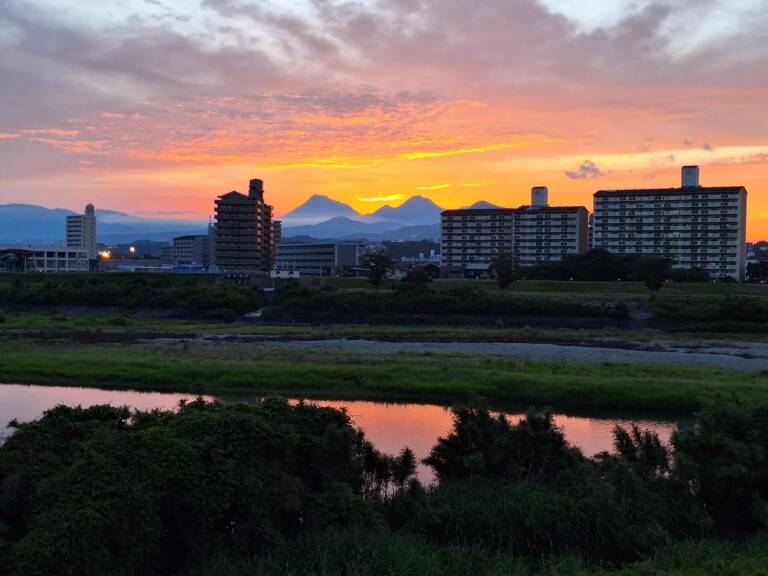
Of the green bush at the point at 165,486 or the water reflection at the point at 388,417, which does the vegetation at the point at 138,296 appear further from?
the green bush at the point at 165,486

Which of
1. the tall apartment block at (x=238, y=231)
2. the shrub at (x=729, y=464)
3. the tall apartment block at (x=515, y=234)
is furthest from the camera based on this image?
the tall apartment block at (x=238, y=231)

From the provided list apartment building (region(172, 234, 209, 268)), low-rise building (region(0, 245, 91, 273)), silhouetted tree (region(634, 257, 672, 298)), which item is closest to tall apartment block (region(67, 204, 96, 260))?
apartment building (region(172, 234, 209, 268))

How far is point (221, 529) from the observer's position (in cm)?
893

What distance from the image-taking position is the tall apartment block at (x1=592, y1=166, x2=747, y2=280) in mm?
103125

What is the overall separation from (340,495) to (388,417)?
35.3 feet

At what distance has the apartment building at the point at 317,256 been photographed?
129m

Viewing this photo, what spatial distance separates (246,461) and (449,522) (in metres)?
3.27

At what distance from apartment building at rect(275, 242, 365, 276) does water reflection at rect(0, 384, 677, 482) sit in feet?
333

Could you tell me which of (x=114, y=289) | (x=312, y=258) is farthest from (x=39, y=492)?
(x=312, y=258)

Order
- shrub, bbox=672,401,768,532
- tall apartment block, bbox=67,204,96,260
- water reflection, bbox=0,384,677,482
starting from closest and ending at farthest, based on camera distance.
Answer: shrub, bbox=672,401,768,532, water reflection, bbox=0,384,677,482, tall apartment block, bbox=67,204,96,260

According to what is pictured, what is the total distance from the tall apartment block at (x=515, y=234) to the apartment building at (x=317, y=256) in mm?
19767

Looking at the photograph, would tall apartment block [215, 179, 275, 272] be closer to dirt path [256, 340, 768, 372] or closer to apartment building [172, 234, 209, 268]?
apartment building [172, 234, 209, 268]

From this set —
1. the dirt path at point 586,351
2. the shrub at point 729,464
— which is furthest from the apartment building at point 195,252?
the shrub at point 729,464

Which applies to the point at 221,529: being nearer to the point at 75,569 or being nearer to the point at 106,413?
the point at 75,569
